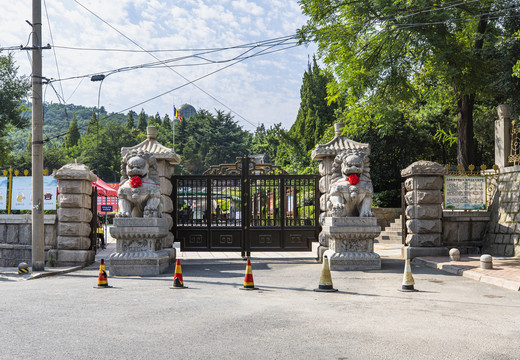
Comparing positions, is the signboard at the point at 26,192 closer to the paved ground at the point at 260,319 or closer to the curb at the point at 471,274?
the paved ground at the point at 260,319

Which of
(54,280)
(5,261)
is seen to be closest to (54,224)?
(5,261)

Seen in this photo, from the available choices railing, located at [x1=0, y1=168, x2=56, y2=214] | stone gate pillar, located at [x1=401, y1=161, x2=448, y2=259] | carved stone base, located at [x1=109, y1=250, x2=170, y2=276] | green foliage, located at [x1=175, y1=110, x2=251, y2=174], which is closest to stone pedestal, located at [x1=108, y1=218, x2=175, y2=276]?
carved stone base, located at [x1=109, y1=250, x2=170, y2=276]

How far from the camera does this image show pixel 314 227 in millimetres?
14250

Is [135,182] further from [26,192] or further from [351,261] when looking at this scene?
[351,261]

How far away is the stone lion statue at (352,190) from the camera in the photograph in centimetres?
1212

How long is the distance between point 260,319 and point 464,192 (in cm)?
972

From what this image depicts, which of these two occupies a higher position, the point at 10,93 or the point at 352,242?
the point at 10,93

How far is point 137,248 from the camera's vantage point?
11.6 metres

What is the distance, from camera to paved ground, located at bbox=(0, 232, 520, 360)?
517 centimetres

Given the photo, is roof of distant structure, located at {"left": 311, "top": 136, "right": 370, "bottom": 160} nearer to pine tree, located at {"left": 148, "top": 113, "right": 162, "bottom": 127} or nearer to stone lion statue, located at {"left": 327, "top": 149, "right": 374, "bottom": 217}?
stone lion statue, located at {"left": 327, "top": 149, "right": 374, "bottom": 217}

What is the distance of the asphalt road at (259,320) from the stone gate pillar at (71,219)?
2604 mm

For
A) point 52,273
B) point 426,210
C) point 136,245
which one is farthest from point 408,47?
point 52,273

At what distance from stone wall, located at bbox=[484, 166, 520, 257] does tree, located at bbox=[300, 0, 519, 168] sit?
4.42 m

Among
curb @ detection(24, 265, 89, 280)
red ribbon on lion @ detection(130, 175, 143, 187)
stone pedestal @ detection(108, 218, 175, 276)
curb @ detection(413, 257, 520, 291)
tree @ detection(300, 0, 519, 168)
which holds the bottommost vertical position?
curb @ detection(24, 265, 89, 280)
